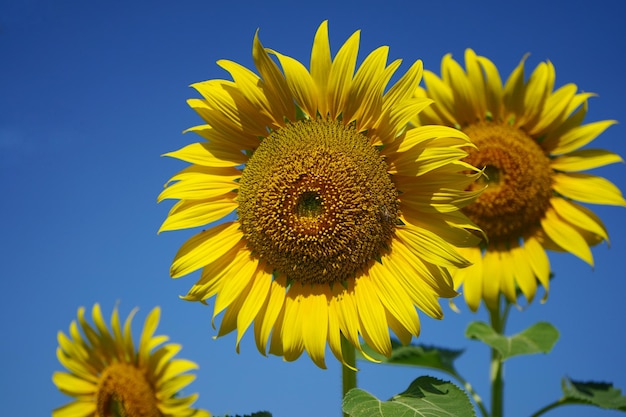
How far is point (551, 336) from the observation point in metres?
5.62

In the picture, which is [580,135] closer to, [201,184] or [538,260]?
[538,260]

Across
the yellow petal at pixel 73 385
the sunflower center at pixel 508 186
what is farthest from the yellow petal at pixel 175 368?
the sunflower center at pixel 508 186

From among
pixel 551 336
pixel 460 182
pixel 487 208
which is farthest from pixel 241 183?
pixel 551 336

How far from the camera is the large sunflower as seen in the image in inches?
227

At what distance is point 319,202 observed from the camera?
4086 mm

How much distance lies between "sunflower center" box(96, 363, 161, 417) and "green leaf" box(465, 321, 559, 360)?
2.74 meters

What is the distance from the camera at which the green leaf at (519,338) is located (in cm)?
532

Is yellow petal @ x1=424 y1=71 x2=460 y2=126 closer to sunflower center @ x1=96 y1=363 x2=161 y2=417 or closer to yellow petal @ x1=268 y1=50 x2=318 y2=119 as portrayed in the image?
yellow petal @ x1=268 y1=50 x2=318 y2=119

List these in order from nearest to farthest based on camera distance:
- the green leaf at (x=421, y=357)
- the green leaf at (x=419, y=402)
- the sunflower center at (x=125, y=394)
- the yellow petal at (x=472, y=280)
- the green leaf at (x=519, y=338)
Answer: the green leaf at (x=419, y=402) → the green leaf at (x=519, y=338) → the yellow petal at (x=472, y=280) → the green leaf at (x=421, y=357) → the sunflower center at (x=125, y=394)

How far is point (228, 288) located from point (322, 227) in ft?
2.17

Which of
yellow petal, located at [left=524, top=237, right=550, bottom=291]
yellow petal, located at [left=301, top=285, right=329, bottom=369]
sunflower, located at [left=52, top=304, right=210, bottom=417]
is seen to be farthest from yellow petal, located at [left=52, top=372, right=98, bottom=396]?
yellow petal, located at [left=524, top=237, right=550, bottom=291]

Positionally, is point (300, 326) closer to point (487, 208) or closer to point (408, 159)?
point (408, 159)

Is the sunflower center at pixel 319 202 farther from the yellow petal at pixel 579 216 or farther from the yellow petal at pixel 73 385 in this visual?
the yellow petal at pixel 73 385


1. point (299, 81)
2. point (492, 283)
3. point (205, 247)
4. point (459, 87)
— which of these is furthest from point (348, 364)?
point (459, 87)
